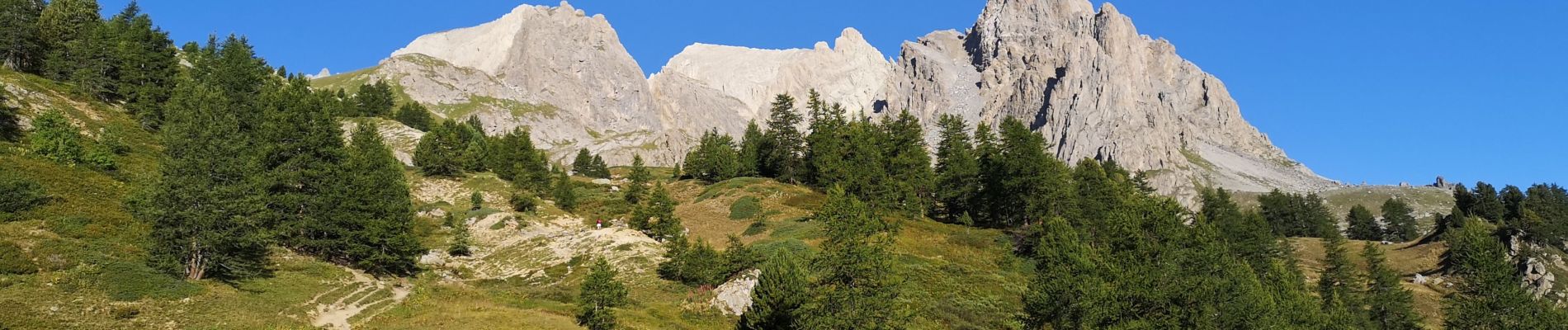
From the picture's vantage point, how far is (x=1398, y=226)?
518 feet

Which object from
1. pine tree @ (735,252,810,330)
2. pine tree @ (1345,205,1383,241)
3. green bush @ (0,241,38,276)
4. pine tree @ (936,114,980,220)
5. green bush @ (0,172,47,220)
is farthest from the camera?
pine tree @ (1345,205,1383,241)

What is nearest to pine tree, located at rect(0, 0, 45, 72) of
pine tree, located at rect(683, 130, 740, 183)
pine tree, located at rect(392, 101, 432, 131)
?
pine tree, located at rect(392, 101, 432, 131)

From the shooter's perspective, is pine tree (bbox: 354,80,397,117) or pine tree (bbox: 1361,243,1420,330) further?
pine tree (bbox: 354,80,397,117)

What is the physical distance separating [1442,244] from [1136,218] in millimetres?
103834

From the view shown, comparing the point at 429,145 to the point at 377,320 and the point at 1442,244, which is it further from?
the point at 1442,244

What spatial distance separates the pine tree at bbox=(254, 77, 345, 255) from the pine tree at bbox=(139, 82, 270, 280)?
4.07 meters

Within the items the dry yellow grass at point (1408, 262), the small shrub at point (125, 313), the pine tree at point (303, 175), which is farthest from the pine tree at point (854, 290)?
the dry yellow grass at point (1408, 262)

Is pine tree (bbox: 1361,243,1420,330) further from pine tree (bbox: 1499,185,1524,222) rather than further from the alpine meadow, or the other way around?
pine tree (bbox: 1499,185,1524,222)

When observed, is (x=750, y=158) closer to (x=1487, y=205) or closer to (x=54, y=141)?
(x=54, y=141)

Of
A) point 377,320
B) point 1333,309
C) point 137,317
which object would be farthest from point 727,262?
point 1333,309

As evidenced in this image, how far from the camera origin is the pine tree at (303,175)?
151ft

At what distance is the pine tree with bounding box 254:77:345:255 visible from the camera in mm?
46062

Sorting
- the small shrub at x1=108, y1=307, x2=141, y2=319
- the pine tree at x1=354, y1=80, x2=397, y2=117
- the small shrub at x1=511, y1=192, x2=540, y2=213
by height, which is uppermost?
the pine tree at x1=354, y1=80, x2=397, y2=117

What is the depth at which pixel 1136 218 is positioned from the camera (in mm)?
50469
